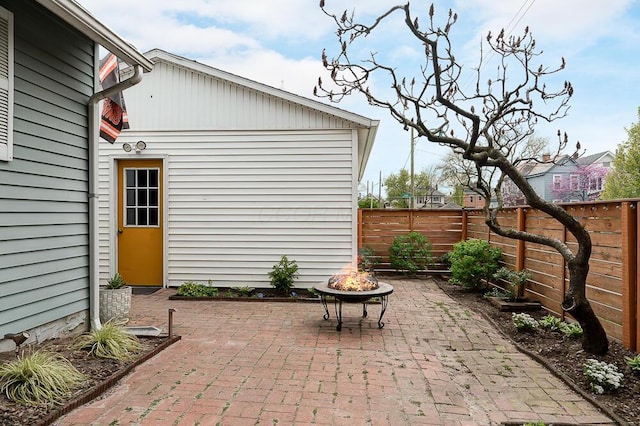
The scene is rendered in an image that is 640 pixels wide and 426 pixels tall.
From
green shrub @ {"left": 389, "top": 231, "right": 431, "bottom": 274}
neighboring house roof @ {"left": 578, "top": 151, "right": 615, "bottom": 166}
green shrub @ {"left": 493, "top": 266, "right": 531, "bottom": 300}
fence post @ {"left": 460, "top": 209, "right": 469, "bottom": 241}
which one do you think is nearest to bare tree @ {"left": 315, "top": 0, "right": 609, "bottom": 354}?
green shrub @ {"left": 493, "top": 266, "right": 531, "bottom": 300}

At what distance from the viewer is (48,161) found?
380cm

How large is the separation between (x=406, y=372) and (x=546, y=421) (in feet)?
3.66

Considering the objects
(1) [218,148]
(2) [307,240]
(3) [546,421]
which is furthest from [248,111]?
(3) [546,421]

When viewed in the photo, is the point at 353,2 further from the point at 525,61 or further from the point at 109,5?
the point at 109,5

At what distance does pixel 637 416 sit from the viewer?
108 inches

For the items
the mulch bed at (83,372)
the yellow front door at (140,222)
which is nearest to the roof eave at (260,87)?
the yellow front door at (140,222)

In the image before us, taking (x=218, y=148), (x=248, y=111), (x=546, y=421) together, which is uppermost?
(x=248, y=111)

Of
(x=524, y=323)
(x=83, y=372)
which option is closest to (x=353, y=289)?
(x=524, y=323)

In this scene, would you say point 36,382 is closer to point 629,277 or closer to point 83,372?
point 83,372

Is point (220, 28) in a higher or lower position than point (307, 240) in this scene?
higher

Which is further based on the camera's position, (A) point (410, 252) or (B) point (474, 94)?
(A) point (410, 252)

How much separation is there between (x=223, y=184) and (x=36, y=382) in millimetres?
4608

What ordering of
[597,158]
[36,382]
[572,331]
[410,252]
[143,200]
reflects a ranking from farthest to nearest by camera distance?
1. [597,158]
2. [410,252]
3. [143,200]
4. [572,331]
5. [36,382]

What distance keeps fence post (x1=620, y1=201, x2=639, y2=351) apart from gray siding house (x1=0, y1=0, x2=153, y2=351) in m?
4.93
